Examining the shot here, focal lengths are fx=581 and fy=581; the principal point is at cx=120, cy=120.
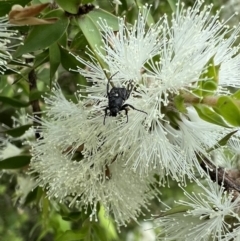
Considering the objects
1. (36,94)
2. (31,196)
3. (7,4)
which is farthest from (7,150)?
(7,4)

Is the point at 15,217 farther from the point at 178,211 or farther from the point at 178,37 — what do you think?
the point at 178,37

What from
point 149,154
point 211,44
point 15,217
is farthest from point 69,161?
point 15,217

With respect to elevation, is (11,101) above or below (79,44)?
below

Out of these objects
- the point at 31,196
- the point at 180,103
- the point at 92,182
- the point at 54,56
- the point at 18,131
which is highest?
the point at 180,103

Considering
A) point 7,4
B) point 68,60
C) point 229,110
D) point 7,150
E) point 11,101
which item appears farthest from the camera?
point 7,150

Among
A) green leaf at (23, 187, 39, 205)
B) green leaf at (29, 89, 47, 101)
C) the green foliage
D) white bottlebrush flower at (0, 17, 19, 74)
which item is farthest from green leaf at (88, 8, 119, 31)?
green leaf at (23, 187, 39, 205)

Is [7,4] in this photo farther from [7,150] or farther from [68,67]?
[7,150]

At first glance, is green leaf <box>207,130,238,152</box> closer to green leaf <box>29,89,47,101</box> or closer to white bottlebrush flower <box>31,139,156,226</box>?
white bottlebrush flower <box>31,139,156,226</box>
